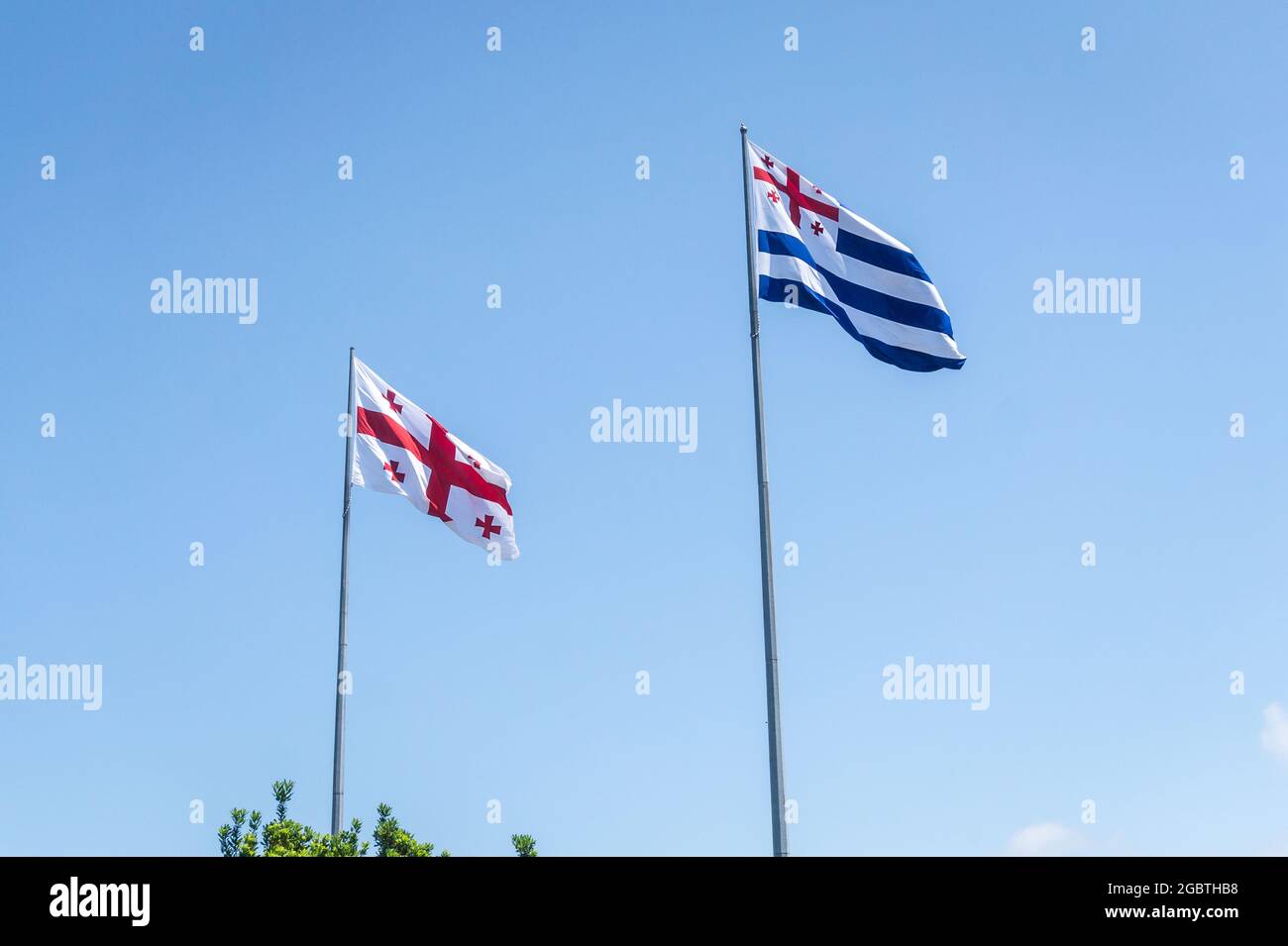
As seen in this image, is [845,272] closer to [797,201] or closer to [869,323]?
[869,323]

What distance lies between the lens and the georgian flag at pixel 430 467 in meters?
25.0

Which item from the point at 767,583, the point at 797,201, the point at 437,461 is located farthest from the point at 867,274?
the point at 437,461

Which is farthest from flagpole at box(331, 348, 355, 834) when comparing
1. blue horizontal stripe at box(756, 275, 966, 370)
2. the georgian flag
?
blue horizontal stripe at box(756, 275, 966, 370)

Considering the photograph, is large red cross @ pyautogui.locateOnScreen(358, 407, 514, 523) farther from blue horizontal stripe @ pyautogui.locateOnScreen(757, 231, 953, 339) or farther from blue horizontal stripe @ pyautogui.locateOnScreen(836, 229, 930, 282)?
blue horizontal stripe @ pyautogui.locateOnScreen(836, 229, 930, 282)

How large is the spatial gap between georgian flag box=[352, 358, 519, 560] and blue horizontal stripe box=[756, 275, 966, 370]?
27.3 ft

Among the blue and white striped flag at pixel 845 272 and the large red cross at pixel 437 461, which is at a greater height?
the blue and white striped flag at pixel 845 272

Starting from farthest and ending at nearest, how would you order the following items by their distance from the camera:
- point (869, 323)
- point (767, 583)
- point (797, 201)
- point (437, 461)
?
point (437, 461)
point (797, 201)
point (869, 323)
point (767, 583)

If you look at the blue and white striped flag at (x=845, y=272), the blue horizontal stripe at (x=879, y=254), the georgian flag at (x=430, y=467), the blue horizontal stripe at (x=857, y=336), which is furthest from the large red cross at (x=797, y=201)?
the georgian flag at (x=430, y=467)

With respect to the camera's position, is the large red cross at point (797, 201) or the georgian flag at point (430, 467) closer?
the large red cross at point (797, 201)

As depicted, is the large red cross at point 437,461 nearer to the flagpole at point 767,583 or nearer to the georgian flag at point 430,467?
the georgian flag at point 430,467

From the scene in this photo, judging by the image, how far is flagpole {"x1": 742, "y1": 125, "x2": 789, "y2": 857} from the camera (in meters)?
15.2

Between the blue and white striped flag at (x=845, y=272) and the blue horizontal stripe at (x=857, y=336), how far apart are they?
1cm

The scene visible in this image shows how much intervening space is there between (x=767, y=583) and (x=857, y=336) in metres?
4.67

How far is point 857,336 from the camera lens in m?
19.5
